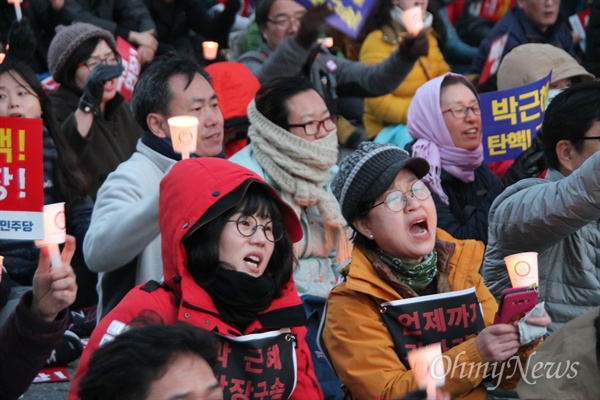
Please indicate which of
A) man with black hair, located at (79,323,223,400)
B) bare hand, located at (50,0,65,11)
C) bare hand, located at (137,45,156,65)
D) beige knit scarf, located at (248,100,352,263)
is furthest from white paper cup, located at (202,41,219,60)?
man with black hair, located at (79,323,223,400)

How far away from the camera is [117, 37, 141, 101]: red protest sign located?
26.7ft

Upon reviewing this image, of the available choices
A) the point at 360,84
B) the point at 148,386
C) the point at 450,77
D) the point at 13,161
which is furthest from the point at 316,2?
the point at 148,386

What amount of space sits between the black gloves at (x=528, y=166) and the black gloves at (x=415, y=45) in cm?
164

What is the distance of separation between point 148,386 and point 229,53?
6.71 metres

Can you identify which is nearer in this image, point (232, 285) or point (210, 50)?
point (232, 285)

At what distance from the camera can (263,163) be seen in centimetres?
560

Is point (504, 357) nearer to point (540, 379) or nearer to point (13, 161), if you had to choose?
point (540, 379)

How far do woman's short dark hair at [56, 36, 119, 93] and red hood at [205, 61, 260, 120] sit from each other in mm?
752

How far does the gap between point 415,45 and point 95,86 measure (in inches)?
79.3

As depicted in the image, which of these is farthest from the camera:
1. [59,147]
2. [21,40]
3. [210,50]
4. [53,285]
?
[210,50]

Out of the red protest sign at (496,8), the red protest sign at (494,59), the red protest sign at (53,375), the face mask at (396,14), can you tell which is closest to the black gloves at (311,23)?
the face mask at (396,14)

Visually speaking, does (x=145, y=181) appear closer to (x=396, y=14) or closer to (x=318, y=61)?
(x=318, y=61)

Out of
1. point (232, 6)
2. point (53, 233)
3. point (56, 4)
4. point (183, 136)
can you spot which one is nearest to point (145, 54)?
point (56, 4)

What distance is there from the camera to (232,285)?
13.2 ft
